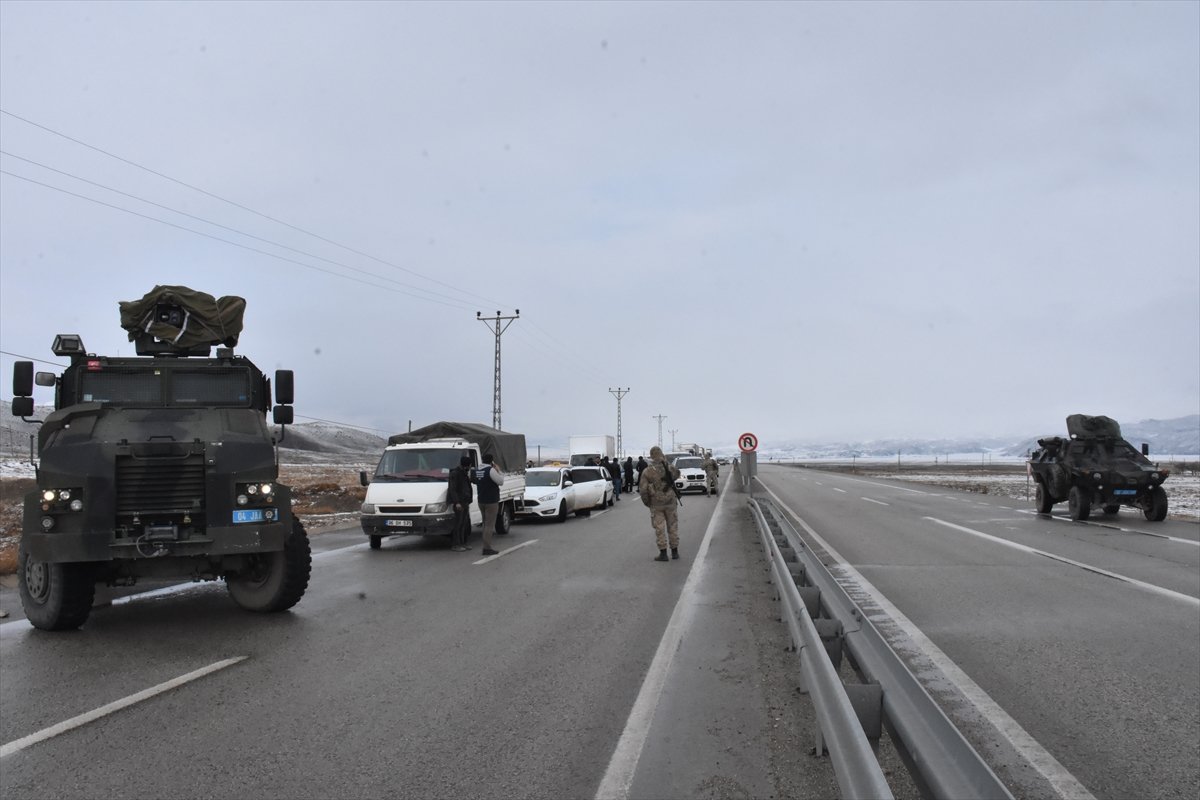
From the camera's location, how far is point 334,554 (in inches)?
581

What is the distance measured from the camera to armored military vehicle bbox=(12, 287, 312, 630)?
7.82m

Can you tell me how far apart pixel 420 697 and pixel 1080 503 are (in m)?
19.2

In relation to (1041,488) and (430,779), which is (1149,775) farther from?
(1041,488)

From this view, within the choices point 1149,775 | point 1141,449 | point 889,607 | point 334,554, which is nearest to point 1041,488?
point 1141,449

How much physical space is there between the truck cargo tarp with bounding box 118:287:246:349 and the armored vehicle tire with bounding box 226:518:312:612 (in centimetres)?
288

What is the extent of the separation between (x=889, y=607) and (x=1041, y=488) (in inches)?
621

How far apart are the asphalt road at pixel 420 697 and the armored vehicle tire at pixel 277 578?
0.75ft

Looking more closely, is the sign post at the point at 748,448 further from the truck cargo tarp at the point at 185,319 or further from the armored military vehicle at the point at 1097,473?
the truck cargo tarp at the point at 185,319

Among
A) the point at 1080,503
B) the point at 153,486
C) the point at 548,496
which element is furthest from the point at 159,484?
the point at 1080,503

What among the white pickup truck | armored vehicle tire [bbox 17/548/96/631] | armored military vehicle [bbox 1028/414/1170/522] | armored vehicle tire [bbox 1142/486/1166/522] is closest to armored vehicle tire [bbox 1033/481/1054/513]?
armored military vehicle [bbox 1028/414/1170/522]

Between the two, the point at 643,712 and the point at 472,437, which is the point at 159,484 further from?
the point at 472,437

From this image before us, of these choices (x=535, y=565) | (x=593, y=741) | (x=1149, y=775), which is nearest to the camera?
(x=1149, y=775)

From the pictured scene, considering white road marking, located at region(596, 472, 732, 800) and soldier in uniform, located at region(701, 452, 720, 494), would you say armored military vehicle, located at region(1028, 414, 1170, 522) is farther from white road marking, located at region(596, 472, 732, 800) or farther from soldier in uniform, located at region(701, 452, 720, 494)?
white road marking, located at region(596, 472, 732, 800)

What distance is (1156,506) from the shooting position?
19.5 metres
